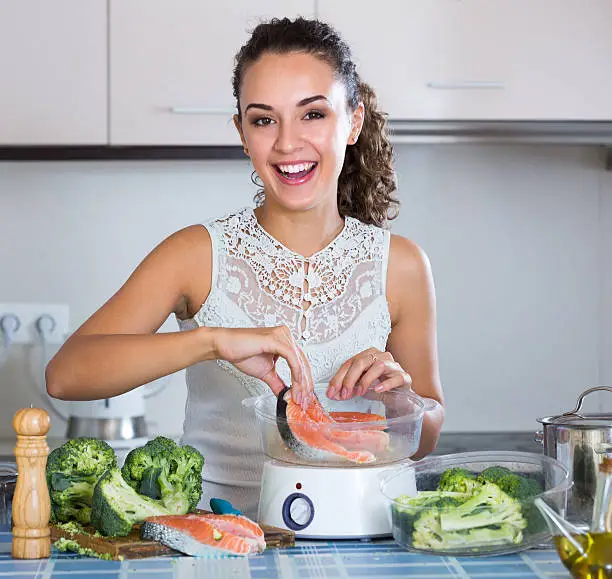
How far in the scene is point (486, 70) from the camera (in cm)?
259

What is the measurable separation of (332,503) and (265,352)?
0.80ft

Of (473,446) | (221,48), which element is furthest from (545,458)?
(221,48)

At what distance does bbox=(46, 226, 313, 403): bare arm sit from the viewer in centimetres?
140

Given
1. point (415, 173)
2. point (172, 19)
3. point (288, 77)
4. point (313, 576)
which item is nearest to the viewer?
point (313, 576)

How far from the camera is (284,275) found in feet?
6.18

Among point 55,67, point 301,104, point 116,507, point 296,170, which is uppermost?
point 55,67

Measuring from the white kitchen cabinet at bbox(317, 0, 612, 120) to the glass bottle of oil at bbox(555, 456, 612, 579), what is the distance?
5.50 ft

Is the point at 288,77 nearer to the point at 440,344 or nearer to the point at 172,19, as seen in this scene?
the point at 172,19

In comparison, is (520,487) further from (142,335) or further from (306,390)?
(142,335)

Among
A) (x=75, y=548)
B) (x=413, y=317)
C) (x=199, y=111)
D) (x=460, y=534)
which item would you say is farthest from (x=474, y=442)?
(x=75, y=548)

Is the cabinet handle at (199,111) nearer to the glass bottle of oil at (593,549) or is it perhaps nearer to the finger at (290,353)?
the finger at (290,353)

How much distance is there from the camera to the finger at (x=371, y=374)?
1413 millimetres

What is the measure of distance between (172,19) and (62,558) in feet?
5.53

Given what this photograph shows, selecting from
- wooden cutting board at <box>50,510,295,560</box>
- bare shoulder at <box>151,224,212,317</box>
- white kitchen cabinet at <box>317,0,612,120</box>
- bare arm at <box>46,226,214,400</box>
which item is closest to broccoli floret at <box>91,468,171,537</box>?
wooden cutting board at <box>50,510,295,560</box>
